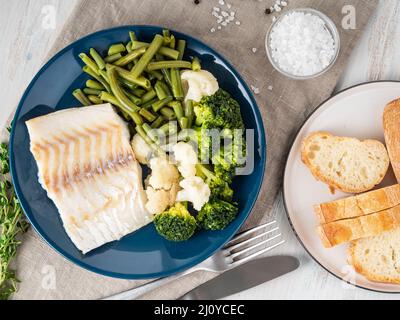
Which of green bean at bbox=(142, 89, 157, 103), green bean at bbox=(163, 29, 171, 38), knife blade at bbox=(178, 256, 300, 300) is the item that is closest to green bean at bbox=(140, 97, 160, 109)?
green bean at bbox=(142, 89, 157, 103)

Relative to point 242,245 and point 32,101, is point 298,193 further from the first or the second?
point 32,101

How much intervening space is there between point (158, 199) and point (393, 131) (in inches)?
53.4

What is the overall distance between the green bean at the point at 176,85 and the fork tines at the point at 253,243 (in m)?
0.89

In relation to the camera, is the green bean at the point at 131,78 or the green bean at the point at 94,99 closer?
the green bean at the point at 131,78

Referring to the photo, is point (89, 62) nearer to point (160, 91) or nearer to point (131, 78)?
point (131, 78)

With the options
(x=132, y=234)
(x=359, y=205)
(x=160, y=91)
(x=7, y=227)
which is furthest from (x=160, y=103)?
(x=359, y=205)

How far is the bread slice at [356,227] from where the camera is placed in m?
2.95

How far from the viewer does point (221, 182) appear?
9.16 feet

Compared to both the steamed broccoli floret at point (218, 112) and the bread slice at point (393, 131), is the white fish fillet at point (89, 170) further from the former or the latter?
the bread slice at point (393, 131)

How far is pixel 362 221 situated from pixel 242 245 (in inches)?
27.3

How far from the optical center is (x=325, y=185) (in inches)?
121

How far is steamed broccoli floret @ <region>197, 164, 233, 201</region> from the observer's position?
110 inches

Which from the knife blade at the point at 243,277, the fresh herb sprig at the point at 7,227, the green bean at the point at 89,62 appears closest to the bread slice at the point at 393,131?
the knife blade at the point at 243,277

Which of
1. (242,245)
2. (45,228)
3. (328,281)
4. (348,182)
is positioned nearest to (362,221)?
(348,182)
